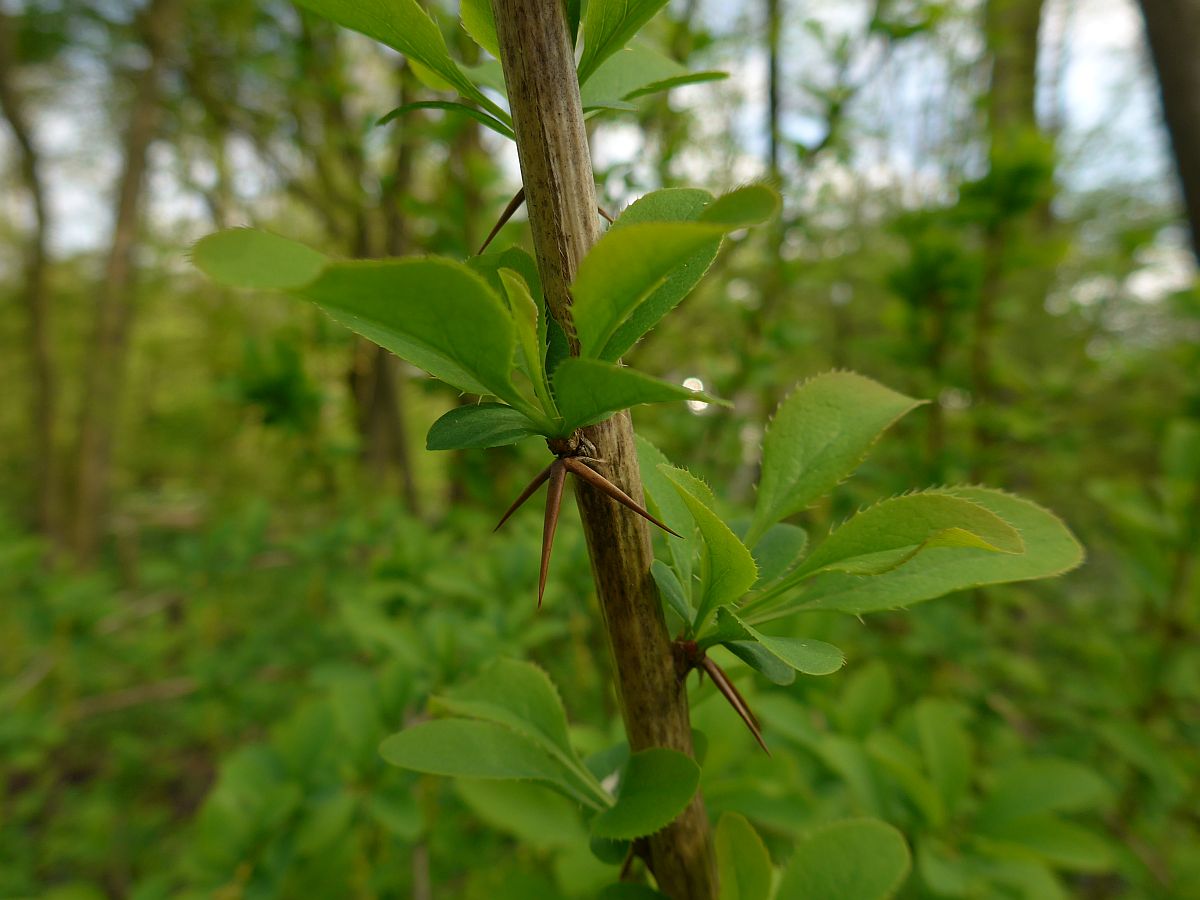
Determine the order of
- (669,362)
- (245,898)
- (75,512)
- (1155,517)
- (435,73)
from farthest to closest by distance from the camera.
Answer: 1. (75,512)
2. (669,362)
3. (1155,517)
4. (245,898)
5. (435,73)

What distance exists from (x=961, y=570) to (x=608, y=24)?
1.03 feet

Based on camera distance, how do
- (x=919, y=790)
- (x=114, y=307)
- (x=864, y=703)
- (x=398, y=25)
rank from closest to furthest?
(x=398, y=25) < (x=919, y=790) < (x=864, y=703) < (x=114, y=307)

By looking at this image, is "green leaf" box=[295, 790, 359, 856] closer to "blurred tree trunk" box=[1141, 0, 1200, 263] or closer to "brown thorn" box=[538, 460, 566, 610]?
"brown thorn" box=[538, 460, 566, 610]

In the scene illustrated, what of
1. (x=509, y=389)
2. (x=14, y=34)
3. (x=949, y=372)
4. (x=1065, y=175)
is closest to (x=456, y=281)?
(x=509, y=389)

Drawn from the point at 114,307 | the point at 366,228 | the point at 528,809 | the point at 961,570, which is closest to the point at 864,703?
the point at 528,809

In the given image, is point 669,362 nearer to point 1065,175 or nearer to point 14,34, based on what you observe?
point 1065,175

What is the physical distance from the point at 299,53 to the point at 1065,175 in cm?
319

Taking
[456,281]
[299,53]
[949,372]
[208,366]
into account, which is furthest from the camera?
[208,366]

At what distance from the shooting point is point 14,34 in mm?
4496

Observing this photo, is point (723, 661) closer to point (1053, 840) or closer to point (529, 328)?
point (529, 328)

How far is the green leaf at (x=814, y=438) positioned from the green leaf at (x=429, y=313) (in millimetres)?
158

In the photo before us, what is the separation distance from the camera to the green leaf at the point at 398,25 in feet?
0.91

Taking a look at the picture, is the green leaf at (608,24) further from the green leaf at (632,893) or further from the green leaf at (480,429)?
the green leaf at (632,893)

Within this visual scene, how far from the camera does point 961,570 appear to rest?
0.32 m
